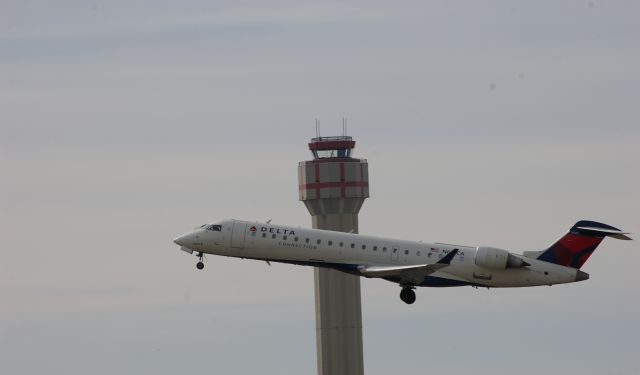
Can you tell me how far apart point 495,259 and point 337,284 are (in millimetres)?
24541

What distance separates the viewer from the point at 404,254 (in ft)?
318

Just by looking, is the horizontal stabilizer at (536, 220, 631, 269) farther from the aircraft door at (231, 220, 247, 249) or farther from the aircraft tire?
the aircraft door at (231, 220, 247, 249)

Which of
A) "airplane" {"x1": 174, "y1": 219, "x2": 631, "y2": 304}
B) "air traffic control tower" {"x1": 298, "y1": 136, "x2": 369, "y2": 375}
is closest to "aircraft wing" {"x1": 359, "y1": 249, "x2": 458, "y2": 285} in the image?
"airplane" {"x1": 174, "y1": 219, "x2": 631, "y2": 304}

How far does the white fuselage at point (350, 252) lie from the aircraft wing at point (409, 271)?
547 millimetres

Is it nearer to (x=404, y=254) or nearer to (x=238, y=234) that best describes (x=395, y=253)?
(x=404, y=254)

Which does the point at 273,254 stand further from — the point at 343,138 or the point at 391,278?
the point at 343,138

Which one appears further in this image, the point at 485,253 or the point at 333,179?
the point at 333,179

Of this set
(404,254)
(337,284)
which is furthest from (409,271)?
(337,284)

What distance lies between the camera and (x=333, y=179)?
122 metres

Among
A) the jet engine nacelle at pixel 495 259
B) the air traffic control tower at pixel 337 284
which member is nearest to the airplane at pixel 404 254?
the jet engine nacelle at pixel 495 259

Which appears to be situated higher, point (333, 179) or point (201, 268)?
point (333, 179)

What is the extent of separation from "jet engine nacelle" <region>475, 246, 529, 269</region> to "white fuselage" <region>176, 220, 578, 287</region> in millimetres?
245

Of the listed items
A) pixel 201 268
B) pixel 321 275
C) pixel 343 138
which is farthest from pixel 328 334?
pixel 201 268

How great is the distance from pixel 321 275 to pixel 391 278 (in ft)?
78.2
